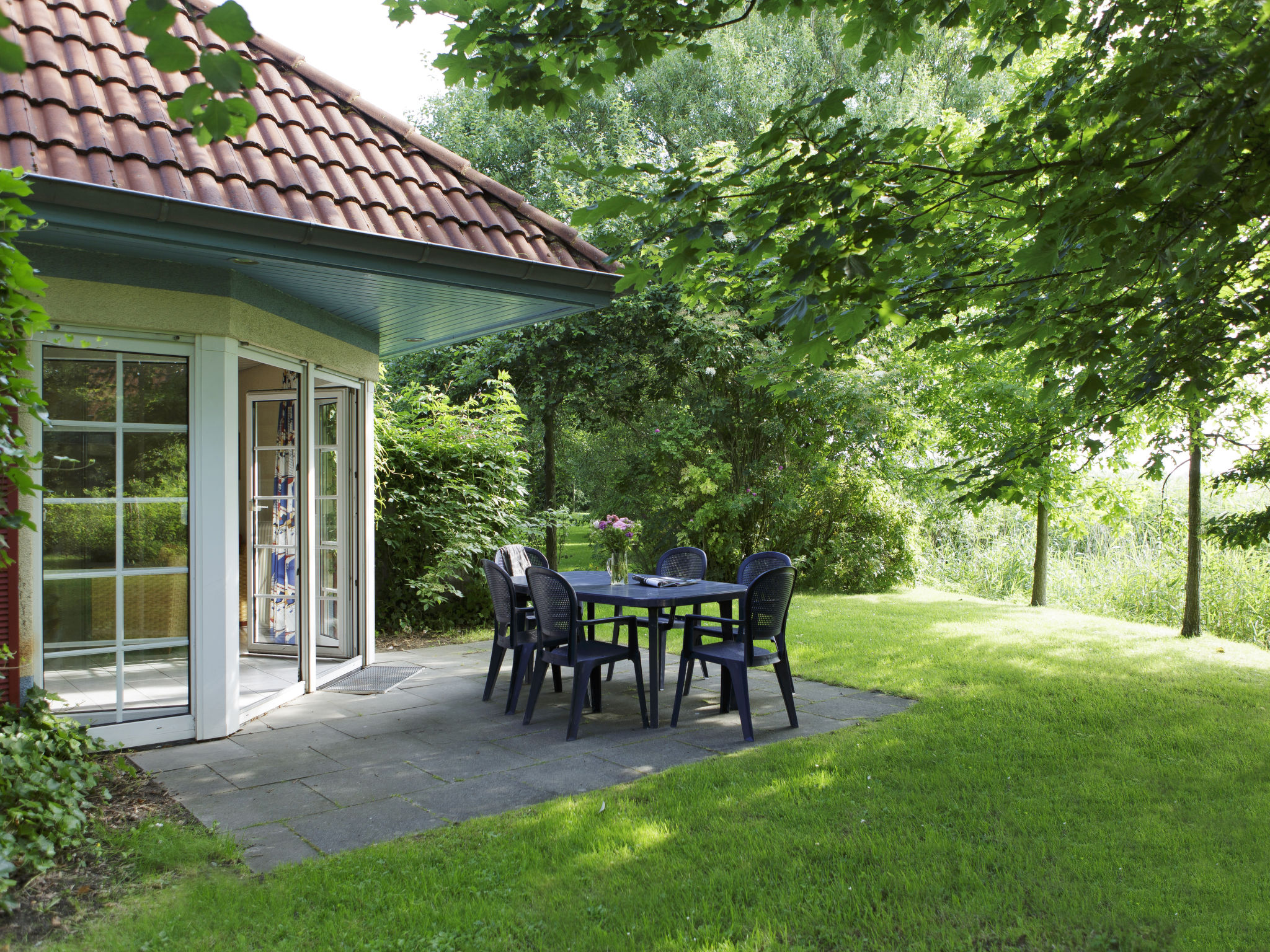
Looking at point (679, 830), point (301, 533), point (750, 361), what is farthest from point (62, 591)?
point (750, 361)

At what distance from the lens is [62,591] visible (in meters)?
4.36

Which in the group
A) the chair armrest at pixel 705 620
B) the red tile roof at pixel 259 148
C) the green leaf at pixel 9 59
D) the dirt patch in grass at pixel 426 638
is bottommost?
the dirt patch in grass at pixel 426 638

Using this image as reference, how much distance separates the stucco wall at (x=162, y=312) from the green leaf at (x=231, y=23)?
3.41m

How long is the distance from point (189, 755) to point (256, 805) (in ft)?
3.22

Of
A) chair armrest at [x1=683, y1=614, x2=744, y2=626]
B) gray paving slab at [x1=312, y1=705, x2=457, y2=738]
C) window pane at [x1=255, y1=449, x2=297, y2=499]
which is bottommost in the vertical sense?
gray paving slab at [x1=312, y1=705, x2=457, y2=738]

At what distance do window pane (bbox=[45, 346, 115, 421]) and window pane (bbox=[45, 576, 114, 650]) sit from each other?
859mm

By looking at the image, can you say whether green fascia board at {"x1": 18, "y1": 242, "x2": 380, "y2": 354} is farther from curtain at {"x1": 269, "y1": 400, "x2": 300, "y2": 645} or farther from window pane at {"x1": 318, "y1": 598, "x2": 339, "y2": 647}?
window pane at {"x1": 318, "y1": 598, "x2": 339, "y2": 647}

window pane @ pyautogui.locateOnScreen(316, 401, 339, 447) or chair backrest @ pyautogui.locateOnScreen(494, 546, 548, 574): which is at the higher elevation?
window pane @ pyautogui.locateOnScreen(316, 401, 339, 447)

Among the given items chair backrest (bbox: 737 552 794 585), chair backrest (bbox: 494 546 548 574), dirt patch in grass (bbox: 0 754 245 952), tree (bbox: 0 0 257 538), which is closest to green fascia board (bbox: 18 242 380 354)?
tree (bbox: 0 0 257 538)

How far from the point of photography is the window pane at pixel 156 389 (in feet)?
14.9

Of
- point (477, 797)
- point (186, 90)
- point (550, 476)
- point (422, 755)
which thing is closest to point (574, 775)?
point (477, 797)

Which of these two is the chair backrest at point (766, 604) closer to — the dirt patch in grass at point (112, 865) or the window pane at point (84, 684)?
the dirt patch in grass at point (112, 865)

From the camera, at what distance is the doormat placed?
233 inches

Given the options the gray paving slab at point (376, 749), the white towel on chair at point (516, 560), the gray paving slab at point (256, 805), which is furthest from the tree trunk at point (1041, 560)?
the gray paving slab at point (256, 805)
